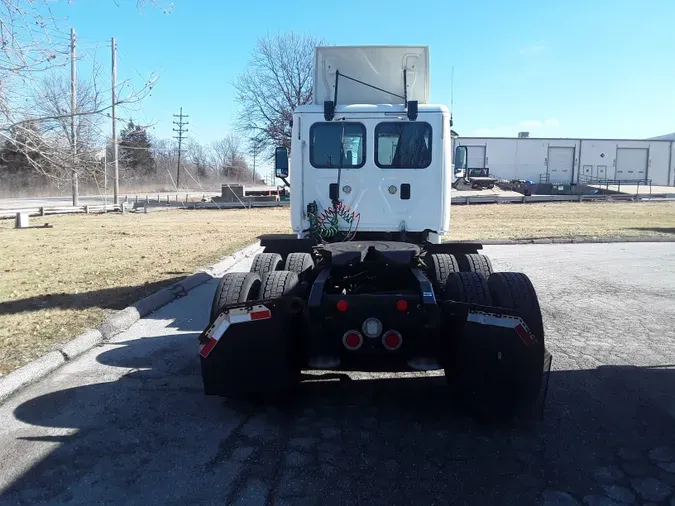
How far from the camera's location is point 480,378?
13.6 ft

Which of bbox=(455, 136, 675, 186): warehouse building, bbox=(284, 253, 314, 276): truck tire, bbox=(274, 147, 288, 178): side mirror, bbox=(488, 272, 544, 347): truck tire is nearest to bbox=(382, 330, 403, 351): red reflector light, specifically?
bbox=(488, 272, 544, 347): truck tire

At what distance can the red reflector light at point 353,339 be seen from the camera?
167 inches

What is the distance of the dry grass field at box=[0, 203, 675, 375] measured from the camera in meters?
7.18

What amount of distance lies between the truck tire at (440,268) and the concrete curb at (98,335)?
3836 millimetres

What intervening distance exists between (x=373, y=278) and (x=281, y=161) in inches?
118

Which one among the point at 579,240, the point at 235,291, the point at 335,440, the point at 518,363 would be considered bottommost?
the point at 335,440

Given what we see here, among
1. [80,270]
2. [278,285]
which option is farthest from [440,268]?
[80,270]

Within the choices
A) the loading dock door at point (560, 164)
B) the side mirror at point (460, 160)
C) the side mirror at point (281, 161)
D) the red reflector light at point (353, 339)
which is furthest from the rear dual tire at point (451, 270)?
the loading dock door at point (560, 164)

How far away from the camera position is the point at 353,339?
4246 mm

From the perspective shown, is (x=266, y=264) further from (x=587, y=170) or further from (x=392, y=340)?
(x=587, y=170)

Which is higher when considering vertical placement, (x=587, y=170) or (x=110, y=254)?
(x=587, y=170)

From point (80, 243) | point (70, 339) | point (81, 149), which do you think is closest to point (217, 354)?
point (70, 339)

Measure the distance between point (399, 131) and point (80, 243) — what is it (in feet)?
39.9

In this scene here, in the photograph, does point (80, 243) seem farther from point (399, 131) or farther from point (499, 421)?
point (499, 421)
